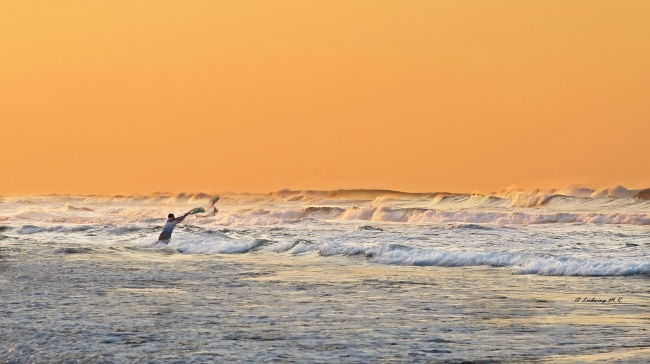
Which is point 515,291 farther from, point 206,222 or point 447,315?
point 206,222

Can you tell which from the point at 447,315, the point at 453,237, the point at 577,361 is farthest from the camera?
the point at 453,237

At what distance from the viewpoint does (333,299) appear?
567 inches

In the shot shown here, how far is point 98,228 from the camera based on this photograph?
1620 inches

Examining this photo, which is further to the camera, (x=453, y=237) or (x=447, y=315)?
(x=453, y=237)

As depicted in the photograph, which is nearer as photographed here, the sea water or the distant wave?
the sea water

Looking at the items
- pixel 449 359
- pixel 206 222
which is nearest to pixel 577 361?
pixel 449 359

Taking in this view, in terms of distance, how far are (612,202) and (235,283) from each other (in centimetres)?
3949

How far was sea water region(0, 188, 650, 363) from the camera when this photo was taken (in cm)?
1005

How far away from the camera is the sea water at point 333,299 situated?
10.0m

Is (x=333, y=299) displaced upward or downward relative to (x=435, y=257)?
downward

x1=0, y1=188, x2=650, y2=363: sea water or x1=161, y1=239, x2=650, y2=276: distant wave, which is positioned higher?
x1=161, y1=239, x2=650, y2=276: distant wave

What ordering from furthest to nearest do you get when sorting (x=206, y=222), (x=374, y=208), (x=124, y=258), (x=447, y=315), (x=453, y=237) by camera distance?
(x=374, y=208)
(x=206, y=222)
(x=453, y=237)
(x=124, y=258)
(x=447, y=315)

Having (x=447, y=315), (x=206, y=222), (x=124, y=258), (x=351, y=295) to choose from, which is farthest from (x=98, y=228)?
(x=447, y=315)

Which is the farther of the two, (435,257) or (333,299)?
(435,257)
